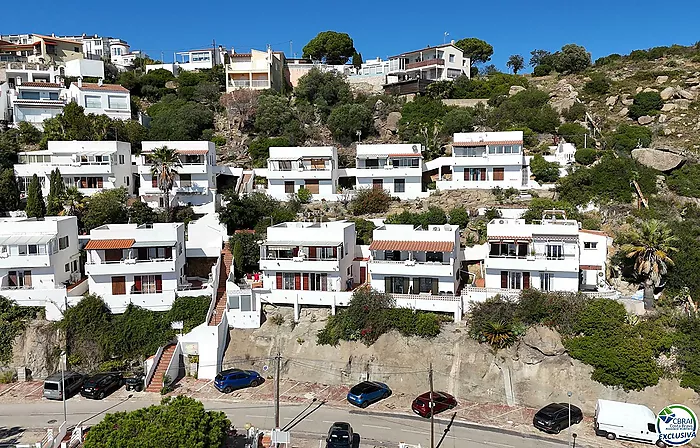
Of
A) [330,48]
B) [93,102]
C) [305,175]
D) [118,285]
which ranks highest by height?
[330,48]

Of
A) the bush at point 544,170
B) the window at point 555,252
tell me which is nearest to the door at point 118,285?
the window at point 555,252

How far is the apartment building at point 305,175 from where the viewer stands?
59.2 m

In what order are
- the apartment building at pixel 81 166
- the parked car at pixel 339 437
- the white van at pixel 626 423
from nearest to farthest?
the parked car at pixel 339 437
the white van at pixel 626 423
the apartment building at pixel 81 166

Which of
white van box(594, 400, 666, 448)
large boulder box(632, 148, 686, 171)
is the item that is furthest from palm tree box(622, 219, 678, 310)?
large boulder box(632, 148, 686, 171)

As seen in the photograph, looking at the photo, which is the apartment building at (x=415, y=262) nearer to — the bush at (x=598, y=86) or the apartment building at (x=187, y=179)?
the apartment building at (x=187, y=179)

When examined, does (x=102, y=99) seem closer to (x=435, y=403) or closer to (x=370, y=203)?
(x=370, y=203)

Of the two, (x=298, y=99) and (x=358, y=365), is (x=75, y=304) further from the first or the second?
(x=298, y=99)

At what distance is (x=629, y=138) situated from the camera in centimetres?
6444

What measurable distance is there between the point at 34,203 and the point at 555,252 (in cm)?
4414

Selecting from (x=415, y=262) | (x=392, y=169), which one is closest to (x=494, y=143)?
(x=392, y=169)

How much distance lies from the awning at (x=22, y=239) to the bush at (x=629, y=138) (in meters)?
57.1

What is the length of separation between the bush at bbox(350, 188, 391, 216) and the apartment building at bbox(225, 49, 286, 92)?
39931mm

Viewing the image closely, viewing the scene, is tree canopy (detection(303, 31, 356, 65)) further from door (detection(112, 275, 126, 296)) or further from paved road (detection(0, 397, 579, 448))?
paved road (detection(0, 397, 579, 448))

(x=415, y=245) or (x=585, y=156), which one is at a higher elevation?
(x=585, y=156)
